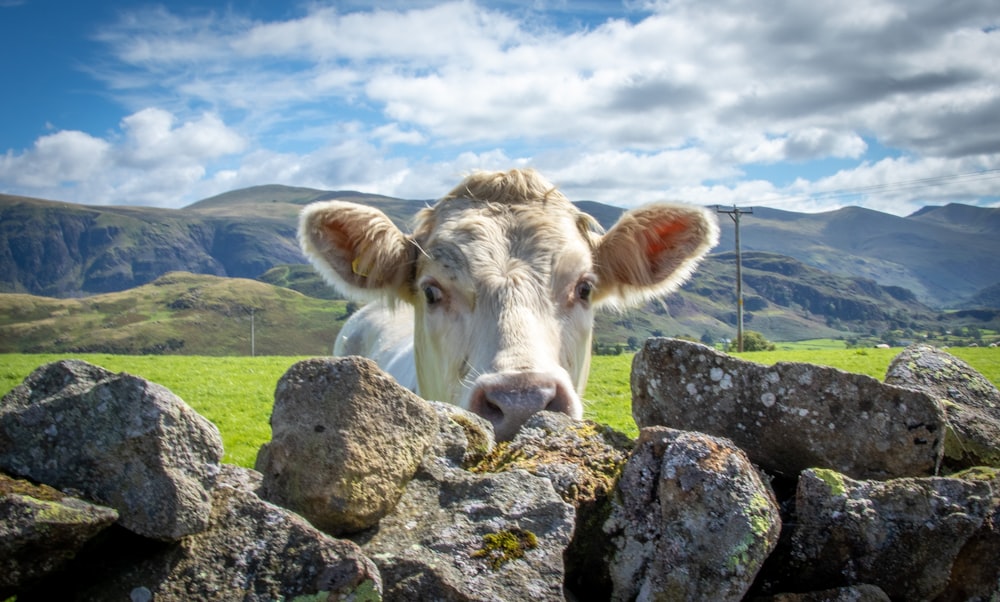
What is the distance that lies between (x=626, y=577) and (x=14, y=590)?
72.0 inches

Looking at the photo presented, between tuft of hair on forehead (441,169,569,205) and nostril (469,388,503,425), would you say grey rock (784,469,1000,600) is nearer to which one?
nostril (469,388,503,425)

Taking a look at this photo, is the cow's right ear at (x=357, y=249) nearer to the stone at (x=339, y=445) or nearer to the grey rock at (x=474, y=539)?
the stone at (x=339, y=445)

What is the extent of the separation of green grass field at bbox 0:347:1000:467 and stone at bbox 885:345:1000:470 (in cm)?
616

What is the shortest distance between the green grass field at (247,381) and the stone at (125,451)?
26.7ft

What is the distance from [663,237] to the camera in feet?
23.5

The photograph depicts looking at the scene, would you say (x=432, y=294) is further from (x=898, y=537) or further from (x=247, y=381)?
(x=247, y=381)

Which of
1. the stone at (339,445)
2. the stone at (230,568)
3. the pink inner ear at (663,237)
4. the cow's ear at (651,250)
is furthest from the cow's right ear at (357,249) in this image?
the stone at (230,568)

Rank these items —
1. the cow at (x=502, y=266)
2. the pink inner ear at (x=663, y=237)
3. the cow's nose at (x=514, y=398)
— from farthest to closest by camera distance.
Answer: the pink inner ear at (x=663, y=237)
the cow at (x=502, y=266)
the cow's nose at (x=514, y=398)

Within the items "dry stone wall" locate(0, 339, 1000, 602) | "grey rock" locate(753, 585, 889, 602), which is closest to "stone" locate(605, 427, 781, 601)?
"dry stone wall" locate(0, 339, 1000, 602)

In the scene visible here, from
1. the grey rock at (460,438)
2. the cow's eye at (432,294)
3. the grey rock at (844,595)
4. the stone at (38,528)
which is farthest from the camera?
the cow's eye at (432,294)

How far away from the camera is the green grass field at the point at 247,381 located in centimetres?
1612

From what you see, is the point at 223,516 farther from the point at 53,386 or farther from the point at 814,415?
the point at 814,415

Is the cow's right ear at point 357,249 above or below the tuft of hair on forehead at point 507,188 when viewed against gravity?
below

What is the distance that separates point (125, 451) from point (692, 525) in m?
1.77
